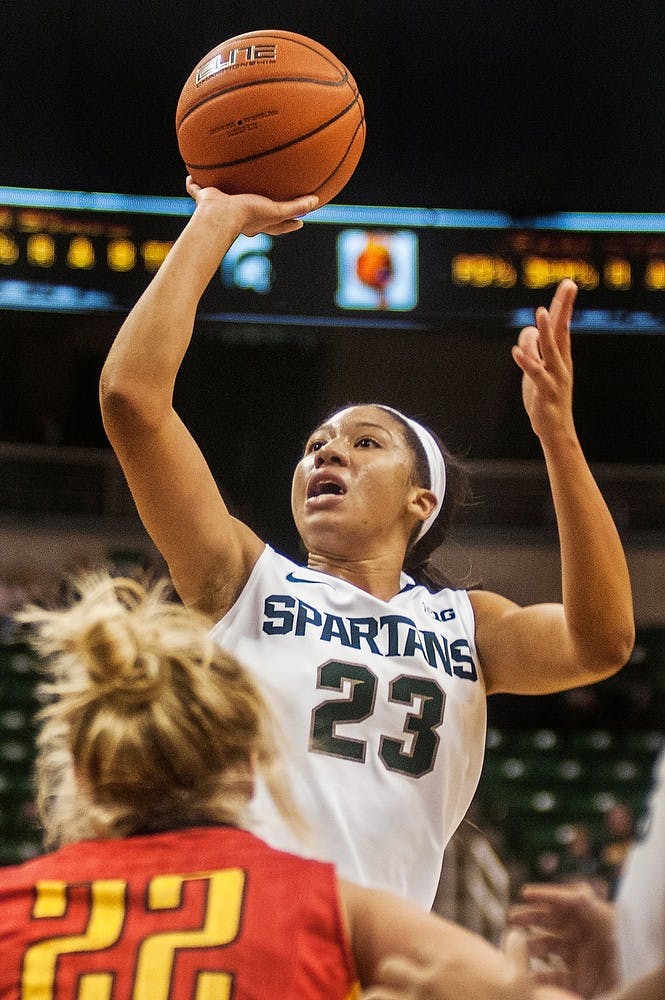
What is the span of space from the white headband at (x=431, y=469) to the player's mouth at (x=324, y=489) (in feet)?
0.81

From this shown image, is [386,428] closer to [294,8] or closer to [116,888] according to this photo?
[116,888]

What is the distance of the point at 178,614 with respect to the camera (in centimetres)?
162

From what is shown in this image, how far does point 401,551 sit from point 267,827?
0.65m

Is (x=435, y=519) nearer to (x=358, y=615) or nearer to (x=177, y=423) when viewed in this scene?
(x=358, y=615)

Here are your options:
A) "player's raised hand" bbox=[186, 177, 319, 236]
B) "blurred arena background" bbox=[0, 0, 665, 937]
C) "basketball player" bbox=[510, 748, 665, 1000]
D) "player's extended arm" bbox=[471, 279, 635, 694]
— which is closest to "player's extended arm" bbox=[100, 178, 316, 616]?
"player's raised hand" bbox=[186, 177, 319, 236]

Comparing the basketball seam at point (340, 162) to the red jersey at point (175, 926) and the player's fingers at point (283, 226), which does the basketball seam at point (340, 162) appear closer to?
the player's fingers at point (283, 226)

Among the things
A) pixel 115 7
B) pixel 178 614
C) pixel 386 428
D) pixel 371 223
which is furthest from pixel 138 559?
pixel 178 614

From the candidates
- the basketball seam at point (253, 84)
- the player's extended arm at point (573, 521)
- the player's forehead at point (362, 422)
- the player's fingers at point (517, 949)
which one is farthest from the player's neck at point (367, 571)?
the player's fingers at point (517, 949)

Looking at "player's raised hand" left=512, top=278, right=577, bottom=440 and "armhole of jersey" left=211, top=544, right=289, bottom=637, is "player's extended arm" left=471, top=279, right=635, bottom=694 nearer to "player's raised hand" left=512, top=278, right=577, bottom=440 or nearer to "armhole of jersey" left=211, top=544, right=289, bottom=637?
"player's raised hand" left=512, top=278, right=577, bottom=440

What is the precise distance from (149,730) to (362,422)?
1.22 meters

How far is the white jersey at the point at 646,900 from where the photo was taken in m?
1.11

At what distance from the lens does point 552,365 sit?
2197mm

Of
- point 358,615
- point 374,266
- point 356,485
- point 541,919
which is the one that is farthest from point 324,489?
point 374,266

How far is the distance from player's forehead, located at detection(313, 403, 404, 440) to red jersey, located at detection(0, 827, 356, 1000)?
4.12ft
